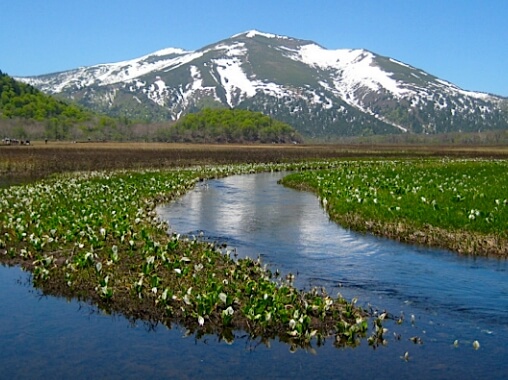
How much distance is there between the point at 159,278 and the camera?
16.0 m

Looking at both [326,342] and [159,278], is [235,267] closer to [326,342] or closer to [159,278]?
[159,278]

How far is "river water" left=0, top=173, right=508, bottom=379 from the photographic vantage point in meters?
11.2

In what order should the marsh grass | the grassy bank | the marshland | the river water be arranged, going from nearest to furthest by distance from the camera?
1. the river water
2. the marshland
3. the marsh grass
4. the grassy bank

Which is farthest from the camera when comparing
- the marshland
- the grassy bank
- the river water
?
the grassy bank

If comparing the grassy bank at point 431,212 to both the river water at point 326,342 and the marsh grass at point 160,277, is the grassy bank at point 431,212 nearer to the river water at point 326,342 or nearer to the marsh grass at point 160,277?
the marsh grass at point 160,277

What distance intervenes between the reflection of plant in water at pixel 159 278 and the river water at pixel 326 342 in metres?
0.51

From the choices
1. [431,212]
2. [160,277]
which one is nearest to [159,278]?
[160,277]

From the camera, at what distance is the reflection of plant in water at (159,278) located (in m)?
13.1

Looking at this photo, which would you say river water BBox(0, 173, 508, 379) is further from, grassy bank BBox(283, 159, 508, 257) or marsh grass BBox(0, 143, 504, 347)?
grassy bank BBox(283, 159, 508, 257)

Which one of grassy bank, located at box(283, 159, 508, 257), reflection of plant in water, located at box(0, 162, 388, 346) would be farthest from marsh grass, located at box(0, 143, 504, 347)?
grassy bank, located at box(283, 159, 508, 257)

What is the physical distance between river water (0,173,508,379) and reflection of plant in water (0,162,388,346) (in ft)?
1.68

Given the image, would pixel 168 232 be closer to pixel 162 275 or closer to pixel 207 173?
pixel 162 275

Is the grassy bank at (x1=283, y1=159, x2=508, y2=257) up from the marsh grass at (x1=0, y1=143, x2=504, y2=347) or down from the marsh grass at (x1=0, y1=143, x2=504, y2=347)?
up

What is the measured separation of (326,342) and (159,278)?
526cm
